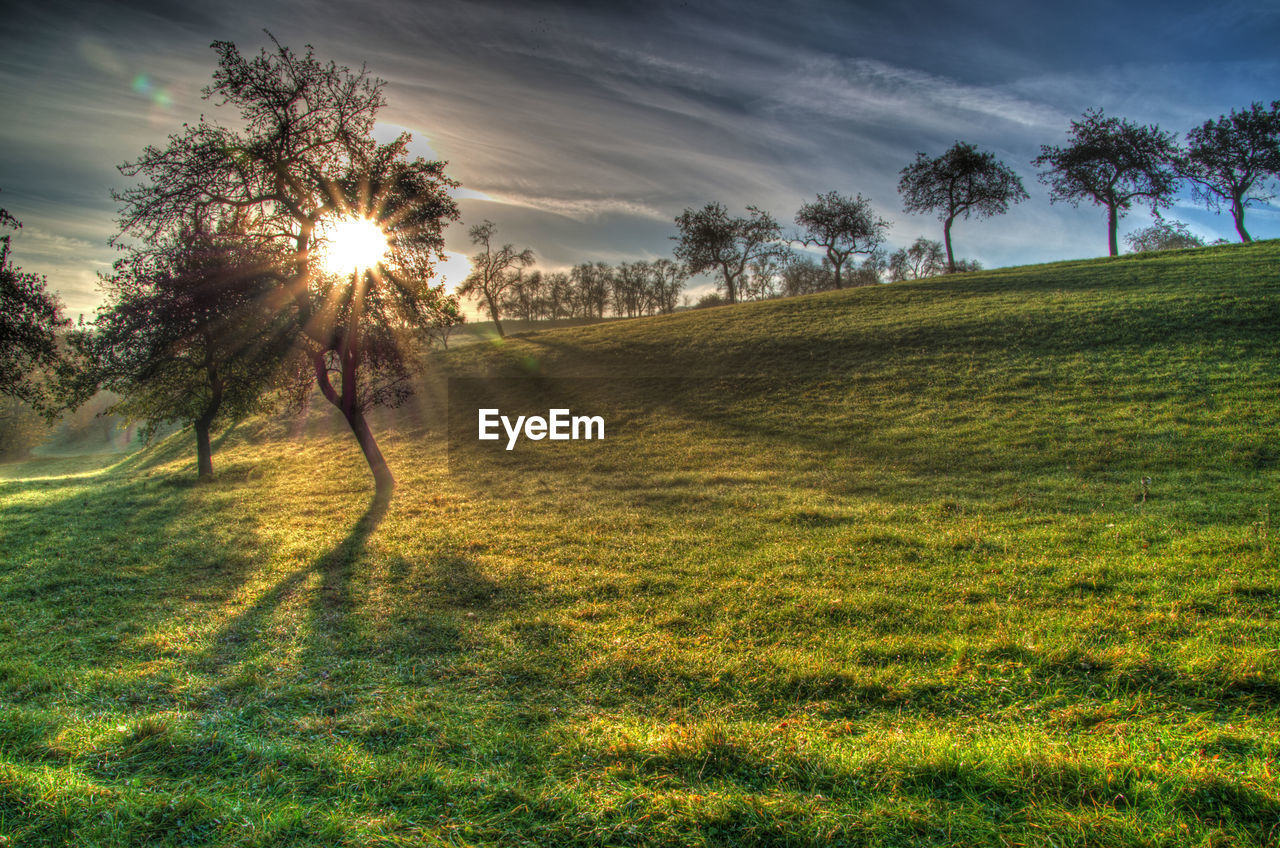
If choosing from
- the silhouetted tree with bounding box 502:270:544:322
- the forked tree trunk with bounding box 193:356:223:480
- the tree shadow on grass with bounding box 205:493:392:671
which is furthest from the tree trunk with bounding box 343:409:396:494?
the silhouetted tree with bounding box 502:270:544:322

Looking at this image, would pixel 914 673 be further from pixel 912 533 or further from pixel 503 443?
pixel 503 443

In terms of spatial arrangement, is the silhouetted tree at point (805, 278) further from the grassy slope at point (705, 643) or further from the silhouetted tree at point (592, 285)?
the grassy slope at point (705, 643)

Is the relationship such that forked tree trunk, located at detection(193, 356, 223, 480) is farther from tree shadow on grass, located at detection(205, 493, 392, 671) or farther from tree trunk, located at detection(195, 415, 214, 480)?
tree shadow on grass, located at detection(205, 493, 392, 671)

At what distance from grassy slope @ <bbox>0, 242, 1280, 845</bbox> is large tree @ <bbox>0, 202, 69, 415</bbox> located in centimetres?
517

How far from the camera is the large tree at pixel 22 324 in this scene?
16.6m

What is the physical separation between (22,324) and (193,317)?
14.1ft

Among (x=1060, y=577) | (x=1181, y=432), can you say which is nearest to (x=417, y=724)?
(x=1060, y=577)

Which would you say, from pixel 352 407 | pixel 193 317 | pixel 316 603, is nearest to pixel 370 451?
pixel 352 407

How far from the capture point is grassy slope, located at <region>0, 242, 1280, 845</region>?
136 inches

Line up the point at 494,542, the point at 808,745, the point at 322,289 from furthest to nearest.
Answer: the point at 322,289 < the point at 494,542 < the point at 808,745

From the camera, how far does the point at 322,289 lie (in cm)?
1970

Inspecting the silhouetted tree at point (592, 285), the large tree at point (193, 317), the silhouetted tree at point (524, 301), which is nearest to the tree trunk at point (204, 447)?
the large tree at point (193, 317)

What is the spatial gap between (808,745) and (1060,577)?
22.4 ft

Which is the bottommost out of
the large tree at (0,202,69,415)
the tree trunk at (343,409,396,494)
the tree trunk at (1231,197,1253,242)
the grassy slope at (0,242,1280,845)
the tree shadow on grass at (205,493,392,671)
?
the tree shadow on grass at (205,493,392,671)
